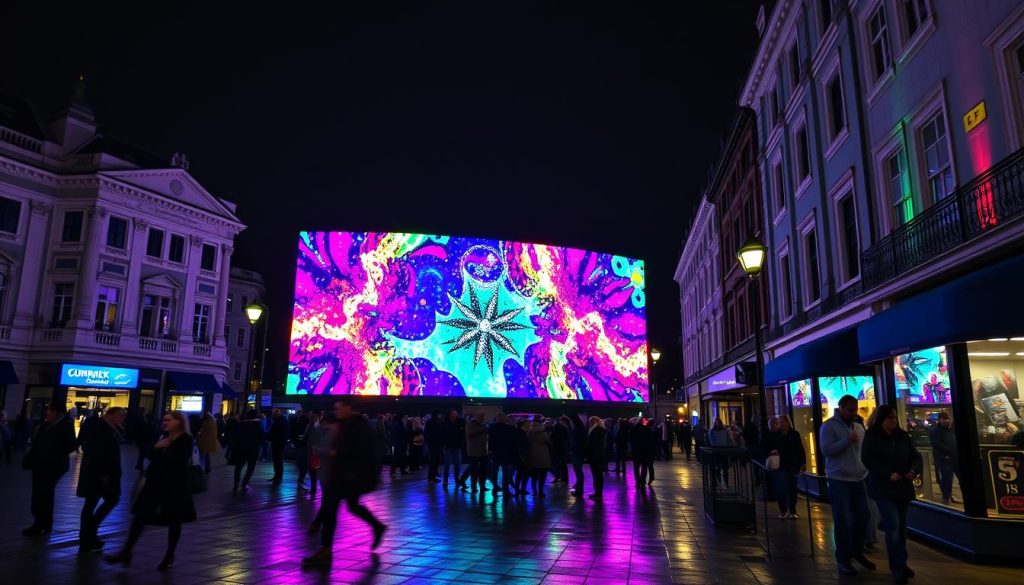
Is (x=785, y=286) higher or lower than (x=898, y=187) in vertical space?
lower

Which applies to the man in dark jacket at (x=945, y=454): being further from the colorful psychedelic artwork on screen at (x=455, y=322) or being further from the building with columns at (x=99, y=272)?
the building with columns at (x=99, y=272)

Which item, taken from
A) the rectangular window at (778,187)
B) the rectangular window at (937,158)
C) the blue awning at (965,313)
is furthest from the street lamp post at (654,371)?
the blue awning at (965,313)

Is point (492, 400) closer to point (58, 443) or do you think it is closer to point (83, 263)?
point (83, 263)

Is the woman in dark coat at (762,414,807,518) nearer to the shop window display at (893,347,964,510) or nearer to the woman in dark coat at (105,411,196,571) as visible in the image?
the shop window display at (893,347,964,510)

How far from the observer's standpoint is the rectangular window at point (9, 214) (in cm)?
2964

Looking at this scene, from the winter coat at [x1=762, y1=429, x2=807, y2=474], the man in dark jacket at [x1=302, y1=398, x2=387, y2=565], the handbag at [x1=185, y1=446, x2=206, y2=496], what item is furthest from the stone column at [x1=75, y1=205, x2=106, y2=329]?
the winter coat at [x1=762, y1=429, x2=807, y2=474]

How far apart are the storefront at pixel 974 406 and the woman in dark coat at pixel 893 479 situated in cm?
197

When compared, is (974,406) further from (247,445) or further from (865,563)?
(247,445)

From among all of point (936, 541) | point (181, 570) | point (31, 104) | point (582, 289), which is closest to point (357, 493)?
point (181, 570)

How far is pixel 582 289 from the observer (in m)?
40.6

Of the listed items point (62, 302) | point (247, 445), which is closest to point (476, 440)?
point (247, 445)

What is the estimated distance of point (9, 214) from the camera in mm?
29922

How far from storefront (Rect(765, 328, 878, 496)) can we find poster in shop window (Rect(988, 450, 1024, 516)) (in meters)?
3.89

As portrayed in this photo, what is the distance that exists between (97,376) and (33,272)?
5.84 meters
